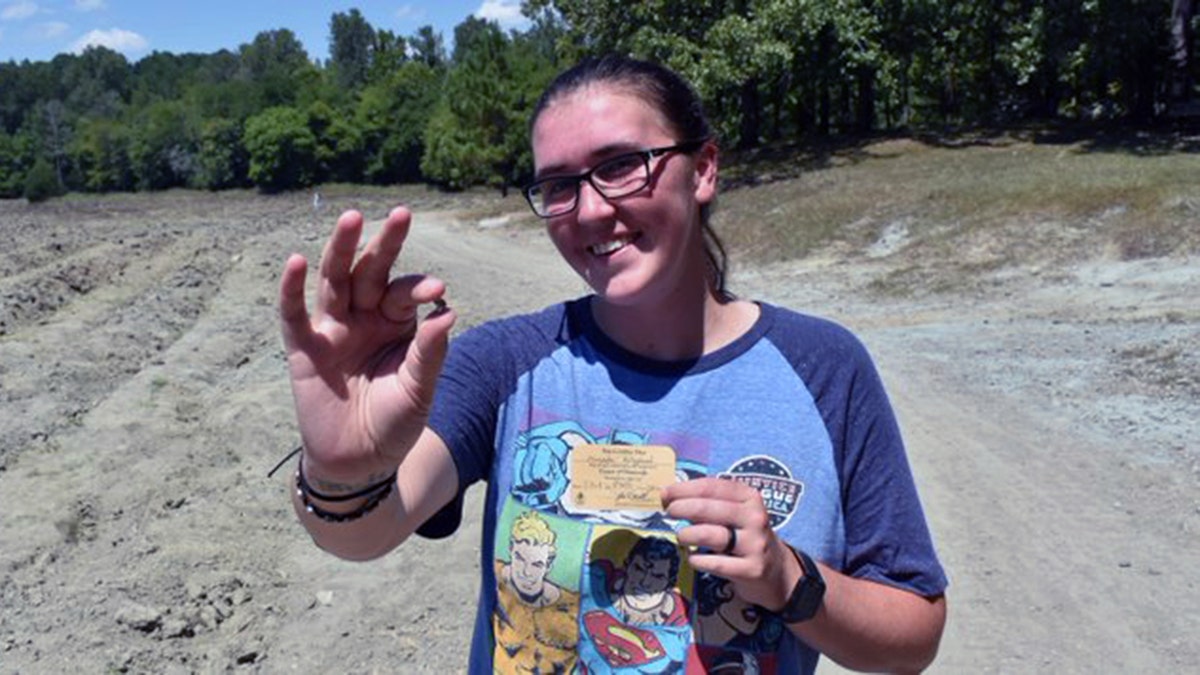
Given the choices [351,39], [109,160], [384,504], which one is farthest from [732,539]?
[351,39]

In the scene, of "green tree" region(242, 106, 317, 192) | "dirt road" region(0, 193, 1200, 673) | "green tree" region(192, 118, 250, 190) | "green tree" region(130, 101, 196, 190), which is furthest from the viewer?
"green tree" region(130, 101, 196, 190)

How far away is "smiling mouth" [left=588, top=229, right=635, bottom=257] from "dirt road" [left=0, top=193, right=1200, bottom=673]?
3833 mm

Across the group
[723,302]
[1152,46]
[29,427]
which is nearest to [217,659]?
[723,302]

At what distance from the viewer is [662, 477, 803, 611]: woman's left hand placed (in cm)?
159

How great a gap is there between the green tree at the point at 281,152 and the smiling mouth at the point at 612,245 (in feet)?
237

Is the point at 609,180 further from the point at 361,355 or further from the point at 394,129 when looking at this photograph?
the point at 394,129

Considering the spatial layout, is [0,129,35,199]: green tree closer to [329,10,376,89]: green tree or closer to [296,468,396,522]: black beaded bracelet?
[329,10,376,89]: green tree

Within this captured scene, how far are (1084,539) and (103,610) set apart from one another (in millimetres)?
5254

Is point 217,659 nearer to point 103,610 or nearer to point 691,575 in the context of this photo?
point 103,610

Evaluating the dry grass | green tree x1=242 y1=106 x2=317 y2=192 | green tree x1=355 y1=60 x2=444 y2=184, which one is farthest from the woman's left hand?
green tree x1=242 y1=106 x2=317 y2=192

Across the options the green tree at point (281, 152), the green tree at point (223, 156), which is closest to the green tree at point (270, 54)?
the green tree at point (223, 156)

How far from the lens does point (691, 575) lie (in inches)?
71.4

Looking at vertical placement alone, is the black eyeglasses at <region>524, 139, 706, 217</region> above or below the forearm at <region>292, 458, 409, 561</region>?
above

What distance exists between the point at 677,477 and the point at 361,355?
52 centimetres
